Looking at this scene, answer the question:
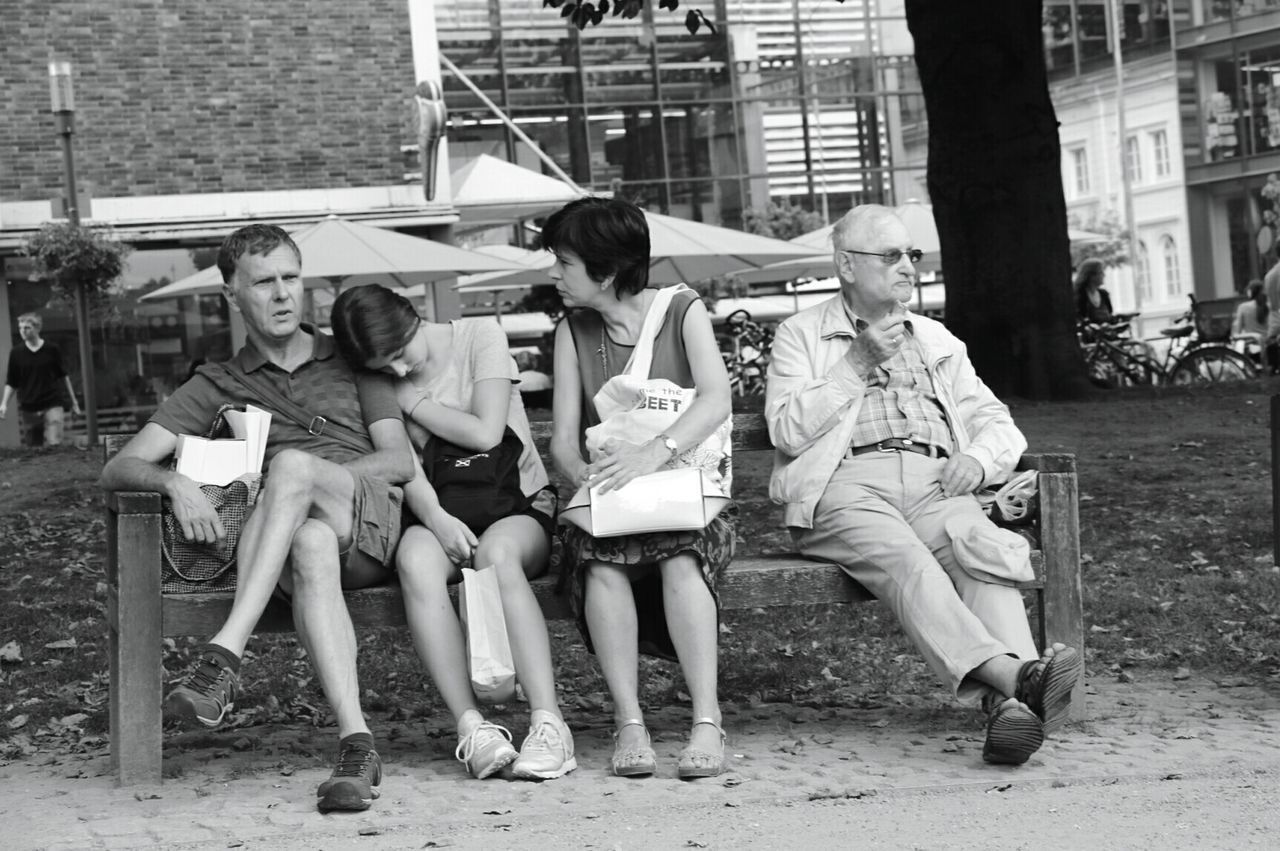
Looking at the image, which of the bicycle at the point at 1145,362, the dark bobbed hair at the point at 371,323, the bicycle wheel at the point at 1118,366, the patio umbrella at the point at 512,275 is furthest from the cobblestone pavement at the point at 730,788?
the patio umbrella at the point at 512,275

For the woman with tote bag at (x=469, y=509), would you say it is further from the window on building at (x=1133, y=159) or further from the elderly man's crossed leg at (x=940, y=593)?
the window on building at (x=1133, y=159)

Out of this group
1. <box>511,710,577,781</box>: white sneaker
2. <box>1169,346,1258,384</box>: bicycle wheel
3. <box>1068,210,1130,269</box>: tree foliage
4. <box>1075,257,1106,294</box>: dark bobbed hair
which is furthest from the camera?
<box>1068,210,1130,269</box>: tree foliage

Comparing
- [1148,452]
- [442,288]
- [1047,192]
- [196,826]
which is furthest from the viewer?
[442,288]

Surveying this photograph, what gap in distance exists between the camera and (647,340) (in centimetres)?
505

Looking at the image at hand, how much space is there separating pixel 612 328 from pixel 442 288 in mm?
20085

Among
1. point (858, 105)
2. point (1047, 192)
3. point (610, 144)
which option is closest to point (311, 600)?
point (1047, 192)

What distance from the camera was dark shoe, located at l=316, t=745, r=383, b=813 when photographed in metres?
4.28

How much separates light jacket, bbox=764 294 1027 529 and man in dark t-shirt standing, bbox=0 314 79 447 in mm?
→ 14392

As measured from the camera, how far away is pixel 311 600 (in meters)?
4.58

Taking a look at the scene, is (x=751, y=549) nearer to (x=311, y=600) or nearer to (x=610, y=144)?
(x=311, y=600)

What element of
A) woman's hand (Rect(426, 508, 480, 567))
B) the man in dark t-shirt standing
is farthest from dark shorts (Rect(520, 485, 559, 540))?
Result: the man in dark t-shirt standing

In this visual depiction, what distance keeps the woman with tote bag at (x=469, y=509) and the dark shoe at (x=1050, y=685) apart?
1.17m

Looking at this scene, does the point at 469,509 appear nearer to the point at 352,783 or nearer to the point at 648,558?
the point at 648,558

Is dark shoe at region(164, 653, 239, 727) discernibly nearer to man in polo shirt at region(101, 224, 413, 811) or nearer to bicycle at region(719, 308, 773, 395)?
man in polo shirt at region(101, 224, 413, 811)
